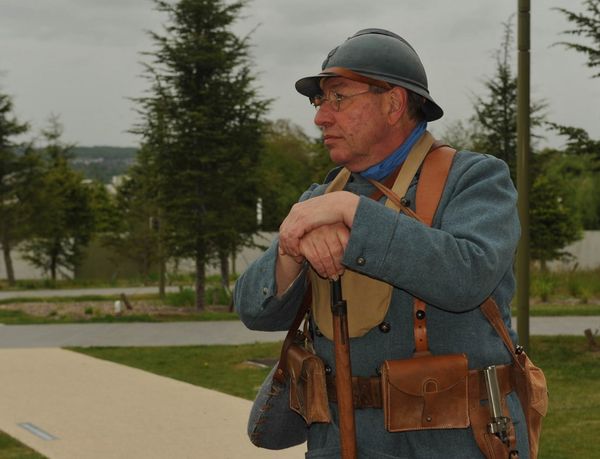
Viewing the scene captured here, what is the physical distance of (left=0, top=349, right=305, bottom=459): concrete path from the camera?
24.9 ft

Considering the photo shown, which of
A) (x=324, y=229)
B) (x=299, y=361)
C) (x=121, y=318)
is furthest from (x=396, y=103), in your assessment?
(x=121, y=318)

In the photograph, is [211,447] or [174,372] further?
[174,372]

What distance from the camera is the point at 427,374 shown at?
2502 millimetres

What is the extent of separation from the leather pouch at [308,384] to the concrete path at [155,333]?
12.0 m

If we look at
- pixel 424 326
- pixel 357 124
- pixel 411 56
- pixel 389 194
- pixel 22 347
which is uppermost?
pixel 411 56

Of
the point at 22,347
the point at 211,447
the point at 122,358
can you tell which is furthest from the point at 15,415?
the point at 22,347

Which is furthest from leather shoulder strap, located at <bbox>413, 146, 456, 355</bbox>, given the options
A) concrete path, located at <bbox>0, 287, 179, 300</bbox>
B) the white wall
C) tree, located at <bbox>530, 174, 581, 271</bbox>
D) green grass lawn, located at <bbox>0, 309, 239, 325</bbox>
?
the white wall

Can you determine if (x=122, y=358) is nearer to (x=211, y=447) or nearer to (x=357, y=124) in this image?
(x=211, y=447)

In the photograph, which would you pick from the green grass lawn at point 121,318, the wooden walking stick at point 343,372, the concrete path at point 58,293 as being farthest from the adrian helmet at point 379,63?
the concrete path at point 58,293

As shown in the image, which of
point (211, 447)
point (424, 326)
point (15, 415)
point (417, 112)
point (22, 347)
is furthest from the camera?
point (22, 347)

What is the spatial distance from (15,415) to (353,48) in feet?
24.2

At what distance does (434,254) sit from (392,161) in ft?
1.62

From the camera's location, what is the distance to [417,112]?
275 centimetres

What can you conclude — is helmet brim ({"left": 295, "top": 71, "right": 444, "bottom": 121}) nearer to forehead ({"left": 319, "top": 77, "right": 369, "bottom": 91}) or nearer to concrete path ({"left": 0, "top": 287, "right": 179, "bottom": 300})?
forehead ({"left": 319, "top": 77, "right": 369, "bottom": 91})
